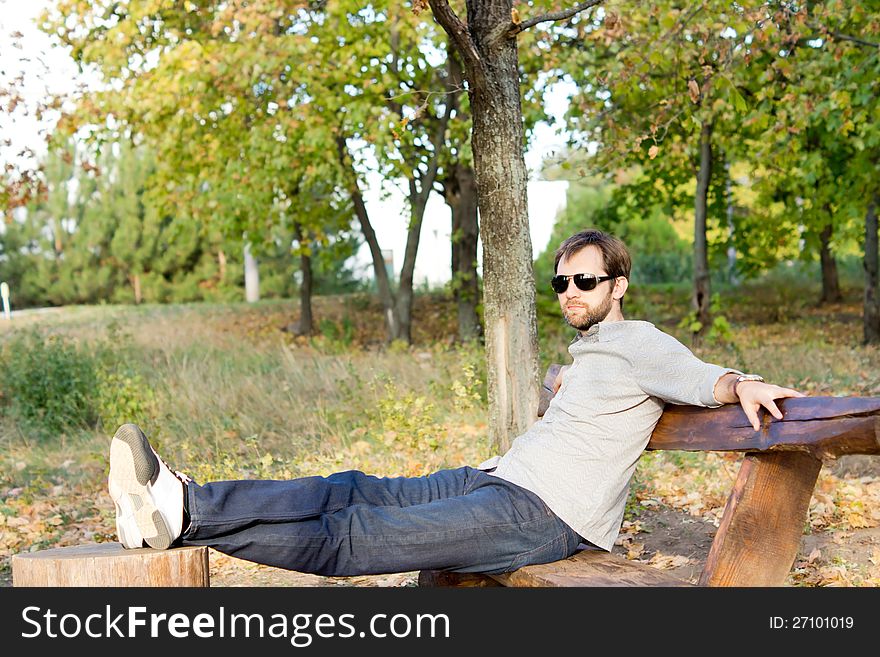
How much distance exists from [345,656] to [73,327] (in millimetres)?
14013

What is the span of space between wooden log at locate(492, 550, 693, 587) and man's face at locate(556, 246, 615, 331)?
78 cm

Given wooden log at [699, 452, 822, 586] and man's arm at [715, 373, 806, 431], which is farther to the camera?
wooden log at [699, 452, 822, 586]

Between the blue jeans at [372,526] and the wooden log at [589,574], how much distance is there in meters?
0.05

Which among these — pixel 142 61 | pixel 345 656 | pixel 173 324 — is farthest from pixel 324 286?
pixel 345 656

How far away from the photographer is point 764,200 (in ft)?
52.0

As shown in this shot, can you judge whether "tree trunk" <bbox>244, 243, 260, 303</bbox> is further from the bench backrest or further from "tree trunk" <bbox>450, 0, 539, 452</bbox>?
the bench backrest

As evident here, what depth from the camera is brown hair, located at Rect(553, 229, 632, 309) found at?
3.36m

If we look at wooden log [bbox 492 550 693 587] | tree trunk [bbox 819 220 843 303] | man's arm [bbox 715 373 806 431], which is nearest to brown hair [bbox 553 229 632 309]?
man's arm [bbox 715 373 806 431]

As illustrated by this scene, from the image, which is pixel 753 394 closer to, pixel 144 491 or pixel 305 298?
pixel 144 491

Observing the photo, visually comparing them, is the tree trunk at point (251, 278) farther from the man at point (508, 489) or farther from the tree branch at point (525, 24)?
the man at point (508, 489)

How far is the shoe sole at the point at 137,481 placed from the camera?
2730mm

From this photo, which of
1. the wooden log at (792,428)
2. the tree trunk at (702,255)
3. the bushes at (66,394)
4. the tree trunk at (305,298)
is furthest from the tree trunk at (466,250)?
the wooden log at (792,428)

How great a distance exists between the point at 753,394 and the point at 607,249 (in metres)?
0.85

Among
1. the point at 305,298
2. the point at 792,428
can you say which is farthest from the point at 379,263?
the point at 792,428
